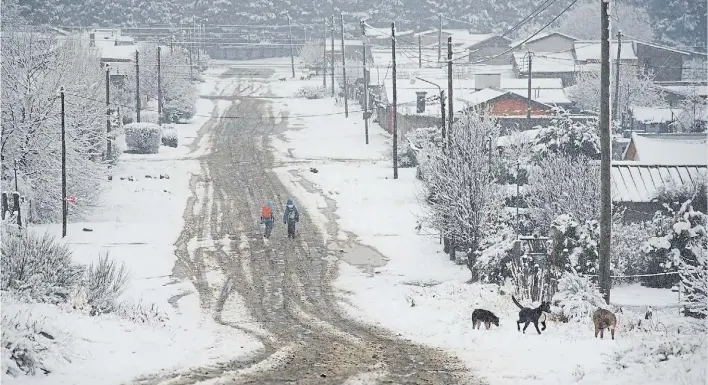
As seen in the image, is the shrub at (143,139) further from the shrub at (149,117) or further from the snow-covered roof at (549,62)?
the snow-covered roof at (549,62)

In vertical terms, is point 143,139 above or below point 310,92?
below

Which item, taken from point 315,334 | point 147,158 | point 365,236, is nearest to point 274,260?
point 365,236

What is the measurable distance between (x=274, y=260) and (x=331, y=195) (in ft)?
37.6

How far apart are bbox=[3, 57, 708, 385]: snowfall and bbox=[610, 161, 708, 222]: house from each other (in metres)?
4.25

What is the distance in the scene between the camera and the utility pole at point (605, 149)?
16328mm

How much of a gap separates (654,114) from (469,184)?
1561 inches

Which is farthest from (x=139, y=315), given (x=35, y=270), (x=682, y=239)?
(x=682, y=239)

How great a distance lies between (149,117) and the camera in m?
60.1

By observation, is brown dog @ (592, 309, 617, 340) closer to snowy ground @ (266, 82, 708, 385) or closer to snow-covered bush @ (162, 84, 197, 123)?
snowy ground @ (266, 82, 708, 385)

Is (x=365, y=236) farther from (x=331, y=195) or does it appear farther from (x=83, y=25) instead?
(x=83, y=25)

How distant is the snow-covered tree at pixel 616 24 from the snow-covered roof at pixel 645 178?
3038 inches

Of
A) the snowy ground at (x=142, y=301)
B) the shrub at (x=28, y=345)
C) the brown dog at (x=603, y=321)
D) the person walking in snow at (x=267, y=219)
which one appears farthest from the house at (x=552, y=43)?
the shrub at (x=28, y=345)

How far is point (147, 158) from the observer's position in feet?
156

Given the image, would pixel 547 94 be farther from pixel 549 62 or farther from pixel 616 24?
pixel 616 24
